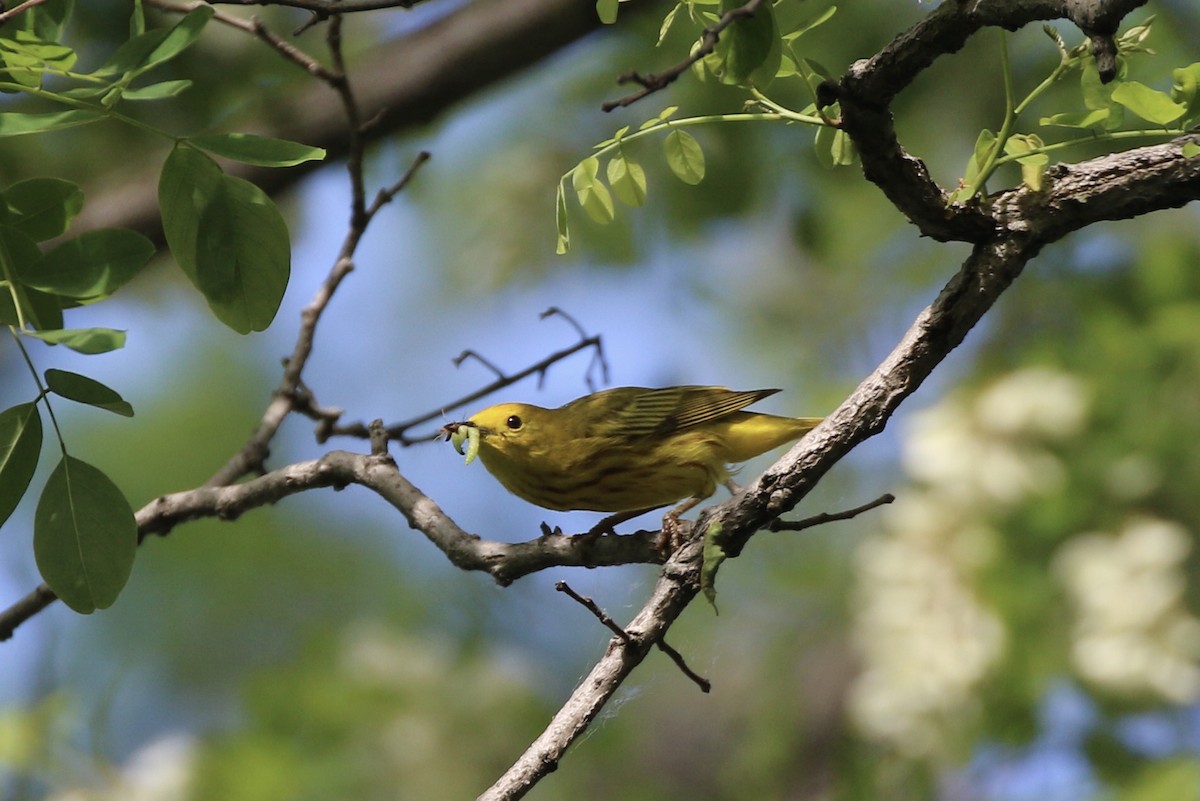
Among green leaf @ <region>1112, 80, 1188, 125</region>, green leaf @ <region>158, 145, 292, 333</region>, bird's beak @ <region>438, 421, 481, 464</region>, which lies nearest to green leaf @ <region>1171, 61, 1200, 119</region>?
green leaf @ <region>1112, 80, 1188, 125</region>

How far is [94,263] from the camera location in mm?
1825

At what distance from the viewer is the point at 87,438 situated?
30.3 feet

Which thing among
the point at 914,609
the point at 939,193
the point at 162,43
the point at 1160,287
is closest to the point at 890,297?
the point at 1160,287

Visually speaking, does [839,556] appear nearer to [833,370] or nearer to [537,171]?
[833,370]

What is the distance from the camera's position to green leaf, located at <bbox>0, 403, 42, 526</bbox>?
6.03 ft

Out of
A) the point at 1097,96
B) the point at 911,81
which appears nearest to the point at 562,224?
the point at 911,81

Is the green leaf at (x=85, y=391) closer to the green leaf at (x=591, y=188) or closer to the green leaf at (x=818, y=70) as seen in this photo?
the green leaf at (x=591, y=188)

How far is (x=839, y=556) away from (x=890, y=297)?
1732 mm

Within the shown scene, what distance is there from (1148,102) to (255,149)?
1322mm

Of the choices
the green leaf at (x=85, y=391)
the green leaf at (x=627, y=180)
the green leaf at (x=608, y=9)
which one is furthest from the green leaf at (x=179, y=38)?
the green leaf at (x=627, y=180)

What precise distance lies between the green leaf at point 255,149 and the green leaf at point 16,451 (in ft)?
1.74

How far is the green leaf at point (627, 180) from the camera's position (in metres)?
1.96

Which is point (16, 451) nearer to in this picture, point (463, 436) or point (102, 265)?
point (102, 265)

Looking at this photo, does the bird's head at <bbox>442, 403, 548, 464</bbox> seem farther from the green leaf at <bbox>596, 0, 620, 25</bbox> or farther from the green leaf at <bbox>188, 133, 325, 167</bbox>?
the green leaf at <bbox>596, 0, 620, 25</bbox>
